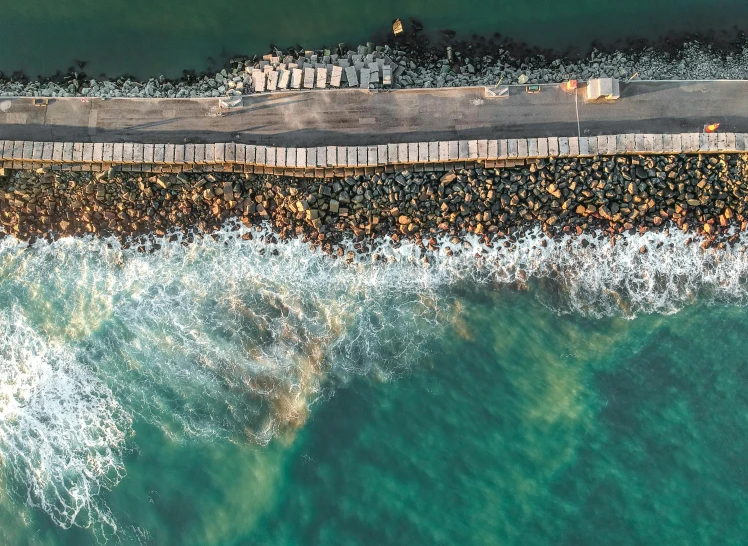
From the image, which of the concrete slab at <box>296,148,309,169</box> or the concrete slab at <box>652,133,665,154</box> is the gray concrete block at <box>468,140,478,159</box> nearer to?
the concrete slab at <box>296,148,309,169</box>

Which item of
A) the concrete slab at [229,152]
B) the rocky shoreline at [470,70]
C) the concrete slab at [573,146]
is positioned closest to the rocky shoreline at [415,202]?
the concrete slab at [573,146]

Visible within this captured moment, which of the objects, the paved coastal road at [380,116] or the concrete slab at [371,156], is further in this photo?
the paved coastal road at [380,116]

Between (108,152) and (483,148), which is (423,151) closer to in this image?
(483,148)

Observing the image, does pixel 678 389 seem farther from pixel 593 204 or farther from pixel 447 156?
pixel 447 156

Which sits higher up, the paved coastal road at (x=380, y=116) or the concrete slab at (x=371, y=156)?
the paved coastal road at (x=380, y=116)

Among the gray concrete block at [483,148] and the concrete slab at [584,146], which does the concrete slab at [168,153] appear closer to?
the gray concrete block at [483,148]

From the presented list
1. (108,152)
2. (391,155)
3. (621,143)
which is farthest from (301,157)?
(621,143)

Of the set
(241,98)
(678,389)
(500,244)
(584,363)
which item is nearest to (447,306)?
(500,244)
